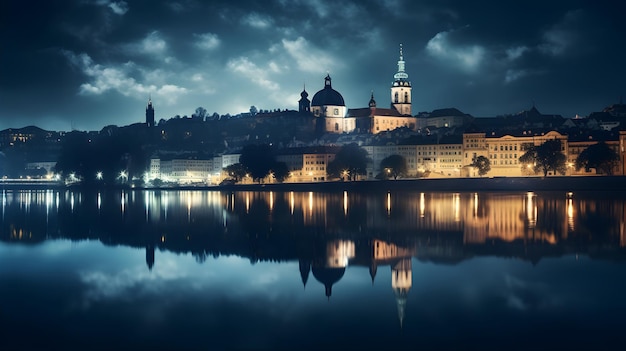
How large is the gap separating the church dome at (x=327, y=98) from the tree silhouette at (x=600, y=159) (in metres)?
47.4

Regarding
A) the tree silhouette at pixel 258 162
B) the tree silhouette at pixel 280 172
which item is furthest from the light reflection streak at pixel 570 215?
the tree silhouette at pixel 280 172

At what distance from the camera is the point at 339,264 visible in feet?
55.5

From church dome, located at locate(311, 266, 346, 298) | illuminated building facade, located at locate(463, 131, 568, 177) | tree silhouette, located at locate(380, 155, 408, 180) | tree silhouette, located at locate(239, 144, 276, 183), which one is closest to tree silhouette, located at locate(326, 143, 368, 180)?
tree silhouette, located at locate(380, 155, 408, 180)

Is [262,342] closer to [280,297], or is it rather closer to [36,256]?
[280,297]

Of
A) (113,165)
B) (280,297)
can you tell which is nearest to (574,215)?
(280,297)

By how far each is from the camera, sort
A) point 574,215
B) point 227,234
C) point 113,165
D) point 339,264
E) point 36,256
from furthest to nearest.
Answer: point 113,165, point 574,215, point 227,234, point 36,256, point 339,264

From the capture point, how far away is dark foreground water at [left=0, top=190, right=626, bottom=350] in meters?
10.8

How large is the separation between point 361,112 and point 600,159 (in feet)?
157

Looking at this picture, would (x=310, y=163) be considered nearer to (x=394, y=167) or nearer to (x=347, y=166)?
(x=347, y=166)

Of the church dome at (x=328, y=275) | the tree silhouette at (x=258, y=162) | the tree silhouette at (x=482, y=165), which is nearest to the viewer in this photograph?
the church dome at (x=328, y=275)

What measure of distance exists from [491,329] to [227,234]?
13734 millimetres

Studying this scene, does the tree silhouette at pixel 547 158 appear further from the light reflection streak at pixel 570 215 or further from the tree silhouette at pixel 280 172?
the light reflection streak at pixel 570 215

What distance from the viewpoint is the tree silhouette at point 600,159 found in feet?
184

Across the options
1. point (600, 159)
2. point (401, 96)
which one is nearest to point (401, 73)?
point (401, 96)
